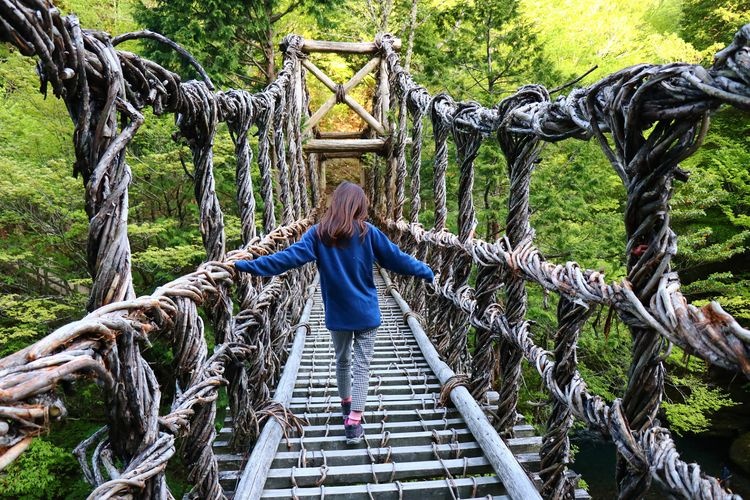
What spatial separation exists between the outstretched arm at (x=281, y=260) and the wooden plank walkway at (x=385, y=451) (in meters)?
0.73

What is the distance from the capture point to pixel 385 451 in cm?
193

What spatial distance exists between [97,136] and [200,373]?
26.4 inches

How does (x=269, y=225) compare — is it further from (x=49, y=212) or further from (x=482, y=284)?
(x=49, y=212)

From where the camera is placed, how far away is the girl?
6.63 ft

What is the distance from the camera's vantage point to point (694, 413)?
5.95 metres

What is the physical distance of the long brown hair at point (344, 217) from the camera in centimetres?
200

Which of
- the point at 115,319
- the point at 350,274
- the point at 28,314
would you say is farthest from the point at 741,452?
the point at 28,314

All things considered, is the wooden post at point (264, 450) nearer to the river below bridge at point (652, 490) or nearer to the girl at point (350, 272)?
the girl at point (350, 272)

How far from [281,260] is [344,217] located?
0.34m

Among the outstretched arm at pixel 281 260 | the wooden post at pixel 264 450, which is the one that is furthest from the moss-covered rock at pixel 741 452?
the outstretched arm at pixel 281 260

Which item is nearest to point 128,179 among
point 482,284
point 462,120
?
point 482,284

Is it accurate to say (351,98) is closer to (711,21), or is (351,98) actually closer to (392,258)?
(392,258)

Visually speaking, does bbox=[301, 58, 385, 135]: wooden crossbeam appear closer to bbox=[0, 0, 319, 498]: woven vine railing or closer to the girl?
the girl

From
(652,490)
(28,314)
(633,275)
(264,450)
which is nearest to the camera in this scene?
(633,275)
